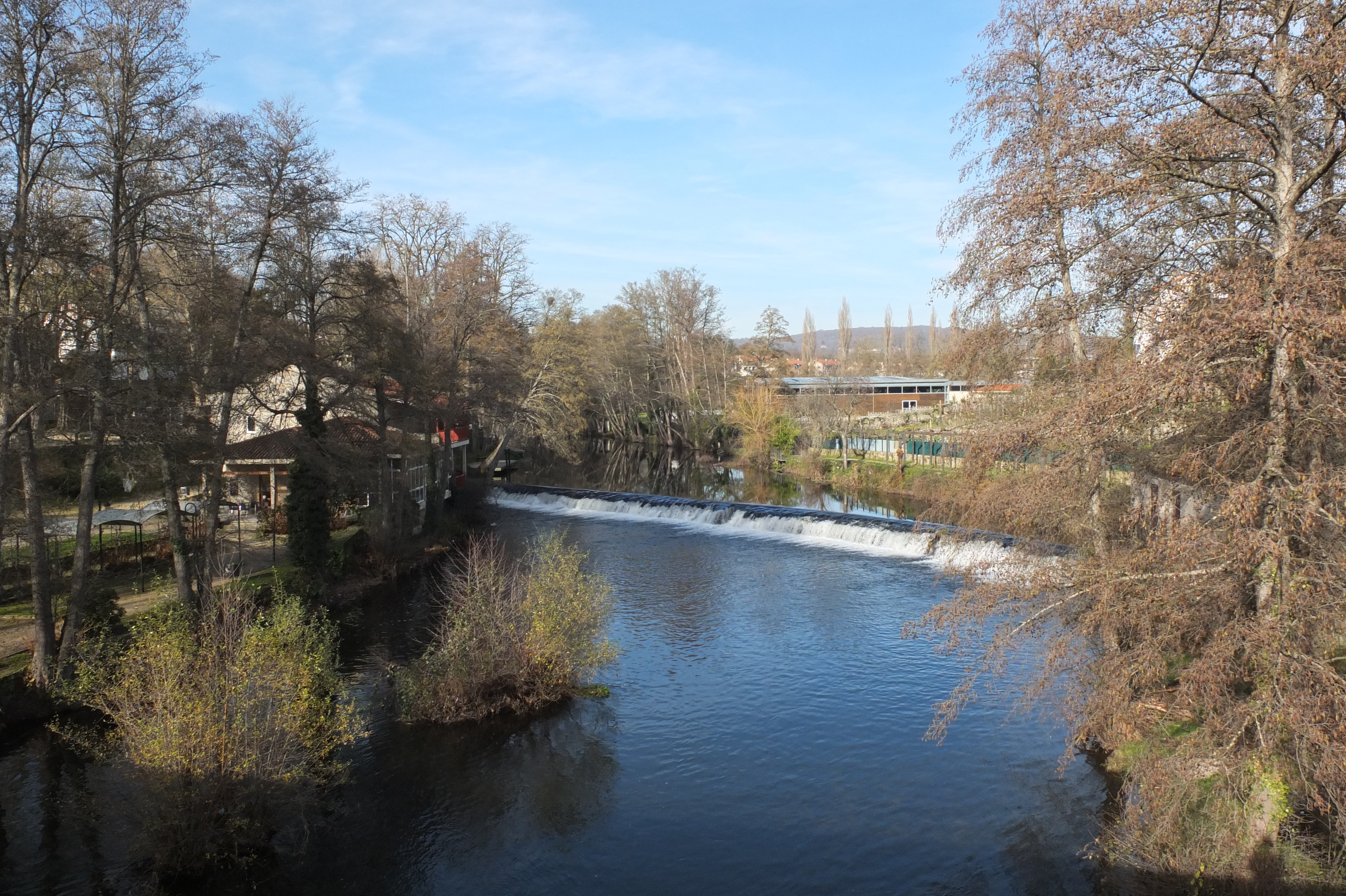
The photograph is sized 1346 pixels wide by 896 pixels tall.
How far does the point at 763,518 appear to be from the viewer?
101 feet

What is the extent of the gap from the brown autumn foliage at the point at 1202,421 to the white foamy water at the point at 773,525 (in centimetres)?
1176

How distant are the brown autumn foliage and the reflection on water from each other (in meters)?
22.1

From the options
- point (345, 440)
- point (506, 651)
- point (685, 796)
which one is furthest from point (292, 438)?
point (685, 796)

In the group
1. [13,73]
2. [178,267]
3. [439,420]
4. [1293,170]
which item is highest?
[13,73]

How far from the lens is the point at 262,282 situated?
20.7m

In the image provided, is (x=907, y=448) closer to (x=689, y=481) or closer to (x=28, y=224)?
(x=689, y=481)

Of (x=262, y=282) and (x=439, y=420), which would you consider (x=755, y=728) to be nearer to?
(x=262, y=282)

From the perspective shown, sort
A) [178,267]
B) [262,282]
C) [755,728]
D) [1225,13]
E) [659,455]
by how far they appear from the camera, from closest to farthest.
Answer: [1225,13]
[755,728]
[178,267]
[262,282]
[659,455]

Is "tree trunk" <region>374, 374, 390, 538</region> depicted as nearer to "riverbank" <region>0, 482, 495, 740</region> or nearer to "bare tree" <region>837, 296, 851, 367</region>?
"riverbank" <region>0, 482, 495, 740</region>

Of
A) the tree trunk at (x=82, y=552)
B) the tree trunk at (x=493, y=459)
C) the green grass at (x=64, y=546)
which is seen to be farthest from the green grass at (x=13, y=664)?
the tree trunk at (x=493, y=459)

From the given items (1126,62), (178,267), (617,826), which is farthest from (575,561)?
(1126,62)

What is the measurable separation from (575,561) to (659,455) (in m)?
42.9

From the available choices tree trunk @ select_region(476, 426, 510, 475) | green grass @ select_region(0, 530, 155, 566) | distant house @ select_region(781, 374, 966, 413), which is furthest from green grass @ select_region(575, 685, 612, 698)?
distant house @ select_region(781, 374, 966, 413)

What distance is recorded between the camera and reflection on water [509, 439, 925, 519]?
3641 cm
